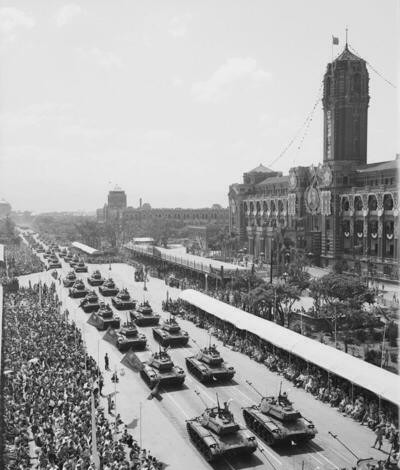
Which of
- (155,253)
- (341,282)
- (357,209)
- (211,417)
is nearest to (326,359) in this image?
(211,417)

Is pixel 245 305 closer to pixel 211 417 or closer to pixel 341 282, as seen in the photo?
pixel 341 282

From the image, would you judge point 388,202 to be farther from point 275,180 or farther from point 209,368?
point 209,368

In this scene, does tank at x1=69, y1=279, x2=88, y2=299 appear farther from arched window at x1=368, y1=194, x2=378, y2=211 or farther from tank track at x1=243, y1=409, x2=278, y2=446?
arched window at x1=368, y1=194, x2=378, y2=211

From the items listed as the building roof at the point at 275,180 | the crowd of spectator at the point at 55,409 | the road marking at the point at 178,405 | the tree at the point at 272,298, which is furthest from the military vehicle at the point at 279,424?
the building roof at the point at 275,180

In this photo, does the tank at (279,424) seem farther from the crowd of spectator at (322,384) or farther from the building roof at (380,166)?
the building roof at (380,166)

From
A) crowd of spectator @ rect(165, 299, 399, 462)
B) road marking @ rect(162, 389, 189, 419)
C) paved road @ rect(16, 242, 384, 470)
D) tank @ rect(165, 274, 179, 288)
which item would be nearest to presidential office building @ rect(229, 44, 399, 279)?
tank @ rect(165, 274, 179, 288)

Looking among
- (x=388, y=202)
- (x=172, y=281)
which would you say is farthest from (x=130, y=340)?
(x=388, y=202)
